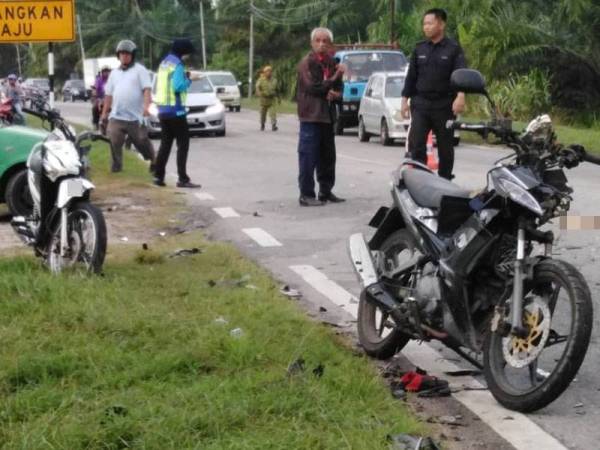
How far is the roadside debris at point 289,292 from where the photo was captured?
24.2 ft

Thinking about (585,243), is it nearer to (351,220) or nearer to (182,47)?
(351,220)

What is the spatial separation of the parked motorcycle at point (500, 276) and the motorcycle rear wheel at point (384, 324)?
1cm

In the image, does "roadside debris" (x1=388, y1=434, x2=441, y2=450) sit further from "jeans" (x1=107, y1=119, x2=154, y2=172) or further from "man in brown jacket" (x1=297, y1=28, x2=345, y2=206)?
"jeans" (x1=107, y1=119, x2=154, y2=172)

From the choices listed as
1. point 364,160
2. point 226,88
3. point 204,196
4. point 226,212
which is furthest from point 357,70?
point 226,88

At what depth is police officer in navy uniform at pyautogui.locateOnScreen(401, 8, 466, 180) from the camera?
33.3 feet

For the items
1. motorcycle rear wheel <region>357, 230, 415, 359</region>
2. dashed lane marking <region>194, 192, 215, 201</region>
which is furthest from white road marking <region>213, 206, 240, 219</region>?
motorcycle rear wheel <region>357, 230, 415, 359</region>

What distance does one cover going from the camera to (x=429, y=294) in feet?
17.6

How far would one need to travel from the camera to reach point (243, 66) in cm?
6900

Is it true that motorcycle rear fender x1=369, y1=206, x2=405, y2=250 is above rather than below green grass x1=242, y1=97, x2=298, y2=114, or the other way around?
above

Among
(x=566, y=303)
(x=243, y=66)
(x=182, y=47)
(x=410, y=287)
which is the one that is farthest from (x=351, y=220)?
(x=243, y=66)

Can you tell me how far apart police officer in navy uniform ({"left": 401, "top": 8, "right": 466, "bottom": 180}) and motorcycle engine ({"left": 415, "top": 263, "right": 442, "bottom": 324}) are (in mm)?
4802

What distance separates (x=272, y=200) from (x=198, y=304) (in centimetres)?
622

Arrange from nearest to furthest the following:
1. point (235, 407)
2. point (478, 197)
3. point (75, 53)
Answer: point (235, 407) → point (478, 197) → point (75, 53)

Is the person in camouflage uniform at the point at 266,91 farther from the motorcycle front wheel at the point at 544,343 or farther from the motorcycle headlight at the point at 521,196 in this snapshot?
the motorcycle headlight at the point at 521,196
